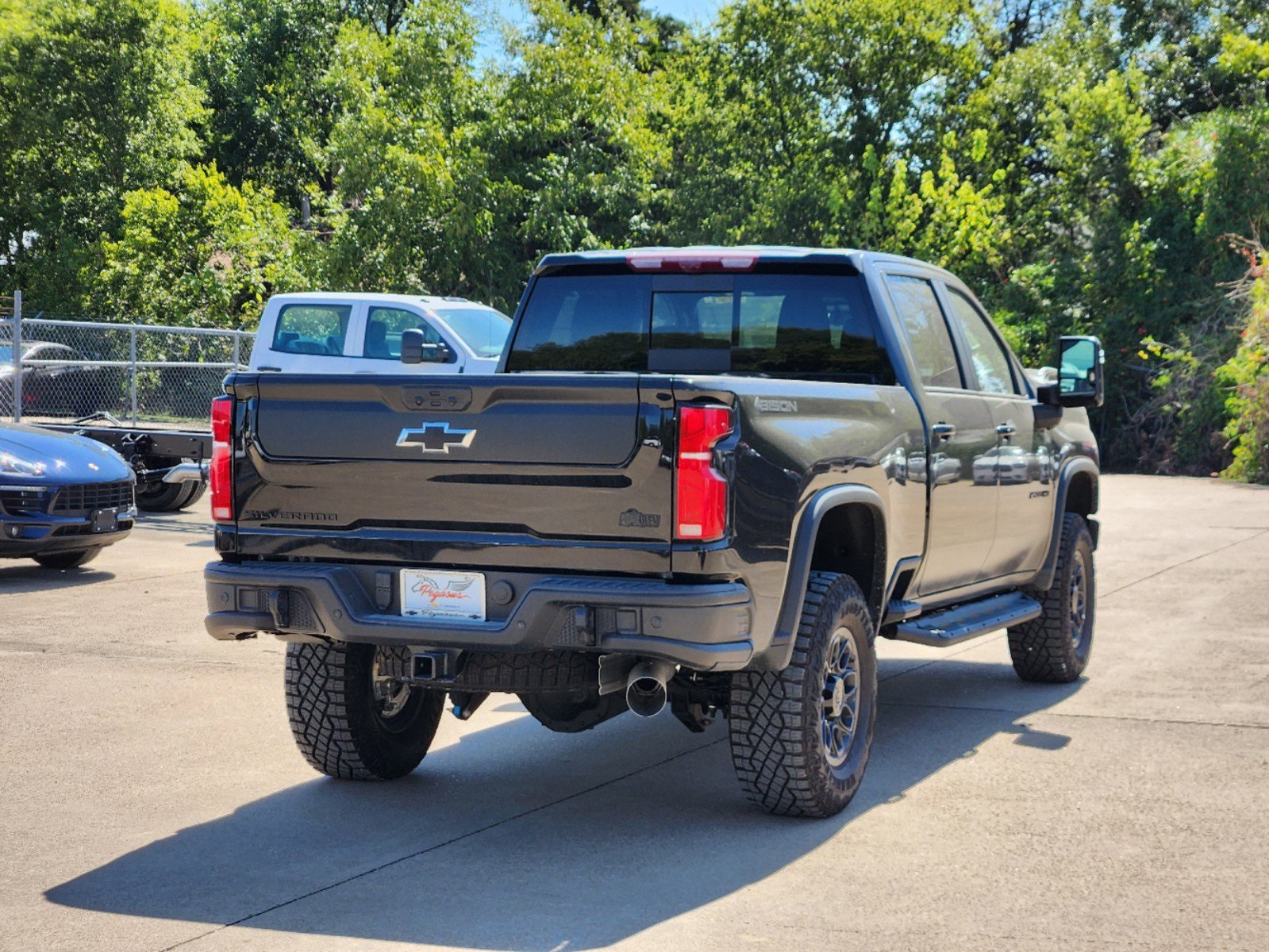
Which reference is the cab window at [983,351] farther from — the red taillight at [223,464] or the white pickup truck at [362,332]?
the white pickup truck at [362,332]

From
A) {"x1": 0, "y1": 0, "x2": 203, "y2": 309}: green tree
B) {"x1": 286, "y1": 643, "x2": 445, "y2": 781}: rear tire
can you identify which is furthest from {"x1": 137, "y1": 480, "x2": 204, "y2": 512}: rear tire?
{"x1": 0, "y1": 0, "x2": 203, "y2": 309}: green tree

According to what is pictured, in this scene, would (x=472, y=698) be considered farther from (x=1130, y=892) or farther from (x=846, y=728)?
(x=1130, y=892)

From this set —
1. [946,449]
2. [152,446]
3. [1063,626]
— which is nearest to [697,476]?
[946,449]

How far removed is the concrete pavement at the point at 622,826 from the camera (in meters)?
4.60

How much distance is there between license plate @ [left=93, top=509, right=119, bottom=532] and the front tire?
25.0ft

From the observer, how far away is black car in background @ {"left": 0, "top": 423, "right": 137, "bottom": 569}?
11.7m

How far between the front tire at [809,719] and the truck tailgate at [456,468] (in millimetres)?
743

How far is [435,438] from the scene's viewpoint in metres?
5.39

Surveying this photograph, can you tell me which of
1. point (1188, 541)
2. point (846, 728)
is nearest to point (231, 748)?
point (846, 728)

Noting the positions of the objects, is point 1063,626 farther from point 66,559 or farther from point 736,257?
point 66,559

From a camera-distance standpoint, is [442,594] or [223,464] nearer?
[442,594]

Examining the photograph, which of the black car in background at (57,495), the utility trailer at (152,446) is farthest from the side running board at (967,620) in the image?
the utility trailer at (152,446)

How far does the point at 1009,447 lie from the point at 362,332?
988cm

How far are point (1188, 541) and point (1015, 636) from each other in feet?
28.1
